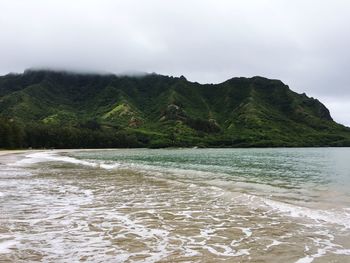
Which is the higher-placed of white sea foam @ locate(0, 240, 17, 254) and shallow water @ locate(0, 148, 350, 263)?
white sea foam @ locate(0, 240, 17, 254)

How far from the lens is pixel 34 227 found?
593 inches

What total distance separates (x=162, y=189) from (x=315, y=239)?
1796 cm

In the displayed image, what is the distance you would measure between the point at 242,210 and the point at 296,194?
1000 cm

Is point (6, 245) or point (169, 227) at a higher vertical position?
point (6, 245)

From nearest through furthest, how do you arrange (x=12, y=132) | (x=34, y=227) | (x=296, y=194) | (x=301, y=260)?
(x=301, y=260) → (x=34, y=227) → (x=296, y=194) → (x=12, y=132)

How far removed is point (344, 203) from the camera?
23766 mm

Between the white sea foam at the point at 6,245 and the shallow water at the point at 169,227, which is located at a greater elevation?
the white sea foam at the point at 6,245

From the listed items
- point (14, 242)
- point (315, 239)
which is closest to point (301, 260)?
point (315, 239)

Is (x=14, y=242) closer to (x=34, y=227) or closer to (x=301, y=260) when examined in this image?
(x=34, y=227)

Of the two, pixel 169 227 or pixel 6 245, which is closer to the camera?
pixel 6 245

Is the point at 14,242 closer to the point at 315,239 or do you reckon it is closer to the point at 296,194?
the point at 315,239

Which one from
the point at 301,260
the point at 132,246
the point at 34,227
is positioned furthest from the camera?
the point at 34,227

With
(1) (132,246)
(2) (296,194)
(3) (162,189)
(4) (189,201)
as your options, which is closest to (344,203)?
(2) (296,194)

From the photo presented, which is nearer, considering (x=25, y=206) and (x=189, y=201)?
(x=25, y=206)
